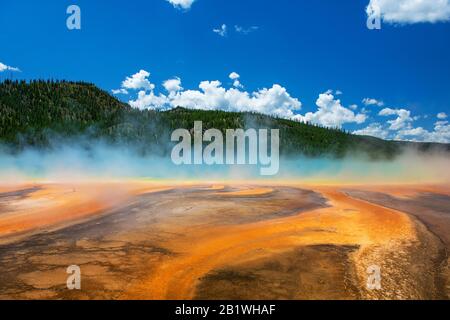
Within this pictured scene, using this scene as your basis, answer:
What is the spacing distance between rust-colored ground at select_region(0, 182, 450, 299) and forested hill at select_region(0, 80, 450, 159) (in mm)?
32517

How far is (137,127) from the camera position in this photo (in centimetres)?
4578

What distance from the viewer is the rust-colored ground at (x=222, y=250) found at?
443cm

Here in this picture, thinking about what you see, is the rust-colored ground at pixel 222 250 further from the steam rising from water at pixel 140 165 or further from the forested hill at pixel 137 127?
the forested hill at pixel 137 127

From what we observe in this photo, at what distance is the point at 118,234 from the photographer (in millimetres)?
6922

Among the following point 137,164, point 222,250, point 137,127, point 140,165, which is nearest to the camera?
point 222,250

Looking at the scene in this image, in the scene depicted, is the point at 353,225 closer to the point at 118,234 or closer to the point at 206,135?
the point at 118,234

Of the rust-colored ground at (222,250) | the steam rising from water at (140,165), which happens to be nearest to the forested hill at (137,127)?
the steam rising from water at (140,165)

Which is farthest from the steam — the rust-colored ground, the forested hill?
the rust-colored ground

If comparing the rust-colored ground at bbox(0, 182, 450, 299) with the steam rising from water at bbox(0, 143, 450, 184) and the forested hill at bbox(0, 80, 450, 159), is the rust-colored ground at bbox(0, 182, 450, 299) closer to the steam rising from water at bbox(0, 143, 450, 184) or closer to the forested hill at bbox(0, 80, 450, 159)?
the steam rising from water at bbox(0, 143, 450, 184)

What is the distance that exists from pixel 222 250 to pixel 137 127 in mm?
41642

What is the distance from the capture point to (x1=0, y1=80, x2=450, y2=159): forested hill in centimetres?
4322

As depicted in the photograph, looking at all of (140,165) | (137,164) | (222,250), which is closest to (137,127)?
(137,164)

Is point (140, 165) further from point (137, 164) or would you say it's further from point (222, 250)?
point (222, 250)
